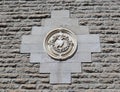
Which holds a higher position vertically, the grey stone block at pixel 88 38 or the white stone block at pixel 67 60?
the grey stone block at pixel 88 38

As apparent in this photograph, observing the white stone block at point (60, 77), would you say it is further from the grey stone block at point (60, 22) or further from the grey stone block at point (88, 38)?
the grey stone block at point (60, 22)

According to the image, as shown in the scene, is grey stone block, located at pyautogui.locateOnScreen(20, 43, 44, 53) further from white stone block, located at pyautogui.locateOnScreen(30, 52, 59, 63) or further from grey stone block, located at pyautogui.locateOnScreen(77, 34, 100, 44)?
grey stone block, located at pyautogui.locateOnScreen(77, 34, 100, 44)

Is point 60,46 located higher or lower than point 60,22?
lower

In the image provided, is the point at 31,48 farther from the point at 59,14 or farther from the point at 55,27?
the point at 59,14

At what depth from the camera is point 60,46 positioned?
5.38 metres

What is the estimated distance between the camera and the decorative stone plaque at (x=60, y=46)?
5207 mm

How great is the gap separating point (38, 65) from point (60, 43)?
0.55 metres

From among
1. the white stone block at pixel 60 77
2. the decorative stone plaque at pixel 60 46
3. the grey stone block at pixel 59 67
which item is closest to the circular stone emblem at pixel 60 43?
the decorative stone plaque at pixel 60 46

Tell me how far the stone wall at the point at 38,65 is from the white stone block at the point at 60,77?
76 mm

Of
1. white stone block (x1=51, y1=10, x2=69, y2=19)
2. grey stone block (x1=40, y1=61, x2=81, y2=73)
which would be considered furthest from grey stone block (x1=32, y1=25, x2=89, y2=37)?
grey stone block (x1=40, y1=61, x2=81, y2=73)

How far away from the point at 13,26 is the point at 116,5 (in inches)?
76.6

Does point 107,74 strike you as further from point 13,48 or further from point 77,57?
point 13,48

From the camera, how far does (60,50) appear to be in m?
5.36

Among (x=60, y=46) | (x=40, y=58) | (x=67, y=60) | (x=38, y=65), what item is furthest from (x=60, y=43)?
(x=38, y=65)
